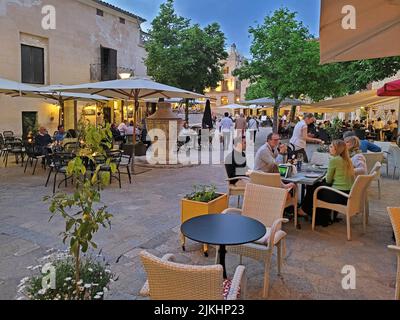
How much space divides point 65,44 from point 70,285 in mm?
17101

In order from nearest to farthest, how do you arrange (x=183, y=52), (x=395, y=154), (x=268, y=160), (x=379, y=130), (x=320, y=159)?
(x=268, y=160) → (x=320, y=159) → (x=395, y=154) → (x=379, y=130) → (x=183, y=52)

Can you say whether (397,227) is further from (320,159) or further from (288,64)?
(288,64)

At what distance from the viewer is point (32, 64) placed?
51.1ft

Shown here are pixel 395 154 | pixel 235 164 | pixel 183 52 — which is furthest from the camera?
pixel 183 52

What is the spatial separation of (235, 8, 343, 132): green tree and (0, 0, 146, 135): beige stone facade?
24.4 ft

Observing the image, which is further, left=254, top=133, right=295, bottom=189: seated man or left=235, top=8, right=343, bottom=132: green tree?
left=235, top=8, right=343, bottom=132: green tree

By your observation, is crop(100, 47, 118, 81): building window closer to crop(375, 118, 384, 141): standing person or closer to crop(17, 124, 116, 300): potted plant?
crop(375, 118, 384, 141): standing person

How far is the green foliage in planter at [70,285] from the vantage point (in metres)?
2.31

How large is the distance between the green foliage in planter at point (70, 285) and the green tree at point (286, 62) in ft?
54.3

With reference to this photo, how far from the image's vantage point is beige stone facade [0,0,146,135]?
567 inches

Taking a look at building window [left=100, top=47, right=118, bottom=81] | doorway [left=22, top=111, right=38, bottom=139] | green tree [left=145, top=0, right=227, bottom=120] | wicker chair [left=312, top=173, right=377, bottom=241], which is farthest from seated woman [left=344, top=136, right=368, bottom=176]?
building window [left=100, top=47, right=118, bottom=81]

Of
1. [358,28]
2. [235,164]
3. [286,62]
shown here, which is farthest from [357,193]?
[286,62]

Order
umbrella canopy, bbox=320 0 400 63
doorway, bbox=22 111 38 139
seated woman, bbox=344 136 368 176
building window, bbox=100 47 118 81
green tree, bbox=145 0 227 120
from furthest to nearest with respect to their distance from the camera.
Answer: building window, bbox=100 47 118 81 → green tree, bbox=145 0 227 120 → doorway, bbox=22 111 38 139 → seated woman, bbox=344 136 368 176 → umbrella canopy, bbox=320 0 400 63
